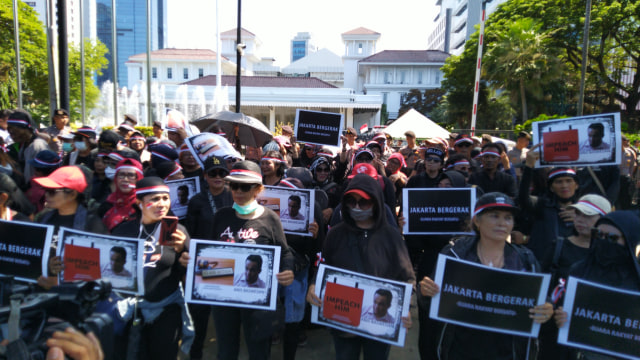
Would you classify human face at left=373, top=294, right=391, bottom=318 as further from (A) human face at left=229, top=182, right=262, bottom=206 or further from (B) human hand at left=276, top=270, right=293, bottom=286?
(A) human face at left=229, top=182, right=262, bottom=206

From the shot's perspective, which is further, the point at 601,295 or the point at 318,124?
the point at 318,124

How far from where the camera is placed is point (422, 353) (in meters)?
3.60

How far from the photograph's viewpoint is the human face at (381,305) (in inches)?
104

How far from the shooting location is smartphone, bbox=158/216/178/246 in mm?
Answer: 2824

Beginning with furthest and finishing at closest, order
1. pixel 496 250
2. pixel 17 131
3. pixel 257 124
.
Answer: pixel 257 124 < pixel 17 131 < pixel 496 250

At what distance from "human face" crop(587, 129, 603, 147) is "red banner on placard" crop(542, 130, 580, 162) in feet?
0.43

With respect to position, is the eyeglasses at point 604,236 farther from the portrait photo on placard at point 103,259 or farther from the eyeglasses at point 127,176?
the eyeglasses at point 127,176

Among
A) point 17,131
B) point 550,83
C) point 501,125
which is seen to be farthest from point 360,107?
point 17,131

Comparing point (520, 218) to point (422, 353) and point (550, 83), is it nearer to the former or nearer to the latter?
point (422, 353)

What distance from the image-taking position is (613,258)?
8.21 feet


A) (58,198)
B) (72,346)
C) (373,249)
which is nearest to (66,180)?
(58,198)

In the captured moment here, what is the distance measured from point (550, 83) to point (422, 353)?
104 ft

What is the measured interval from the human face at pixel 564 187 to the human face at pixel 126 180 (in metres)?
3.81

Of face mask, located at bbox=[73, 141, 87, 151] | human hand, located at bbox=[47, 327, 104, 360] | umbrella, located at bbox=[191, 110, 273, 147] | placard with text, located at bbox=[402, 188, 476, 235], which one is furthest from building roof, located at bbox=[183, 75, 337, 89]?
human hand, located at bbox=[47, 327, 104, 360]
